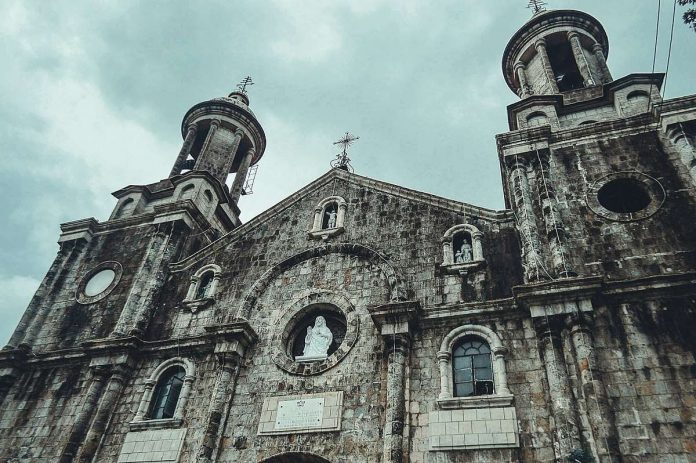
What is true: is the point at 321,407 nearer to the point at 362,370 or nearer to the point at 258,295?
the point at 362,370

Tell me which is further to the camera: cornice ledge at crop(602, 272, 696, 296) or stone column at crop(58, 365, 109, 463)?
stone column at crop(58, 365, 109, 463)

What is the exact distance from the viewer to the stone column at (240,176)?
2211 cm

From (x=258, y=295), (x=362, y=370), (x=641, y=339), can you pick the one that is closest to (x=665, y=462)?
(x=641, y=339)

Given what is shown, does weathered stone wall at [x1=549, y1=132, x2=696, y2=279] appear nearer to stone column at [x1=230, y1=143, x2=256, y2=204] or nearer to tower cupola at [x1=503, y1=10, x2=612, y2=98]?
tower cupola at [x1=503, y1=10, x2=612, y2=98]

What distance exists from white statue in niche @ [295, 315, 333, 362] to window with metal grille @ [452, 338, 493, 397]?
3.10 metres

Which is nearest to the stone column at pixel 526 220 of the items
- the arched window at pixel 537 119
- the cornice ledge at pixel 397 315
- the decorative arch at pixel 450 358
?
the decorative arch at pixel 450 358

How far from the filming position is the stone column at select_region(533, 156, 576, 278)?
1180 centimetres

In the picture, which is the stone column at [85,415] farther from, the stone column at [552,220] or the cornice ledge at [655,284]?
the cornice ledge at [655,284]

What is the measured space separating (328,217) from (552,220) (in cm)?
643

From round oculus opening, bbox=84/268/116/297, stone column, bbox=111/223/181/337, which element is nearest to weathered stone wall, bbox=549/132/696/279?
stone column, bbox=111/223/181/337

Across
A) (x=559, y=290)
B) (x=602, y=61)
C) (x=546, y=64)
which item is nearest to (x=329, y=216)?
(x=559, y=290)

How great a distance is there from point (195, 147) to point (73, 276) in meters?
7.95

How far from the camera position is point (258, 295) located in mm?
14828

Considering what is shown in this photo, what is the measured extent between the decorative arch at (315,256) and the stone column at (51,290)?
6.90 metres
